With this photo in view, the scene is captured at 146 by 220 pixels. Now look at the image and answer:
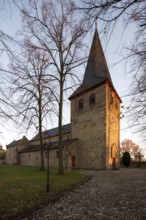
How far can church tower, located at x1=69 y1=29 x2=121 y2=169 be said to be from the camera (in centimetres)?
3522

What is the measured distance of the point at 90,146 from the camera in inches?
1475

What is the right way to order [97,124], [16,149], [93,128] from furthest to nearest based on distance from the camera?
[16,149] → [93,128] → [97,124]

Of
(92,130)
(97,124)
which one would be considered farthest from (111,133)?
(92,130)

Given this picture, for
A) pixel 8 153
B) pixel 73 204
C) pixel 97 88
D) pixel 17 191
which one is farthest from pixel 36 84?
pixel 8 153

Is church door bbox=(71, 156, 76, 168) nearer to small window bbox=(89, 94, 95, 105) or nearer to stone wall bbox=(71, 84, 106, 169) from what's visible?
stone wall bbox=(71, 84, 106, 169)

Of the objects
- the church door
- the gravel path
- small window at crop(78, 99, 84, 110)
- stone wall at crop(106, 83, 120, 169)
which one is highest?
small window at crop(78, 99, 84, 110)

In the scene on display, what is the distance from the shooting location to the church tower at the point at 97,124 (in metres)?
35.2

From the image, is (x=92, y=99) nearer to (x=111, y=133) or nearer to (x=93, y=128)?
(x=93, y=128)

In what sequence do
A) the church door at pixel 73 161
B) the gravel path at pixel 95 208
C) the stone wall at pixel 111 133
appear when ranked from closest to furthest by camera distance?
the gravel path at pixel 95 208
the stone wall at pixel 111 133
the church door at pixel 73 161

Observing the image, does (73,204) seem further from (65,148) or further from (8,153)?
(8,153)

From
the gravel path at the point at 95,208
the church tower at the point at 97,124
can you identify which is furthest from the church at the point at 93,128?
the gravel path at the point at 95,208

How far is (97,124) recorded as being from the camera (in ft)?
121

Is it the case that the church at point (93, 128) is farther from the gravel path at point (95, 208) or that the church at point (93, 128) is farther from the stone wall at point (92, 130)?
the gravel path at point (95, 208)

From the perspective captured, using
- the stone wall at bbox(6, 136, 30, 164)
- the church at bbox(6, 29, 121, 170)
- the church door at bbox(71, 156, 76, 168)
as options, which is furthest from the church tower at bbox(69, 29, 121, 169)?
the stone wall at bbox(6, 136, 30, 164)
